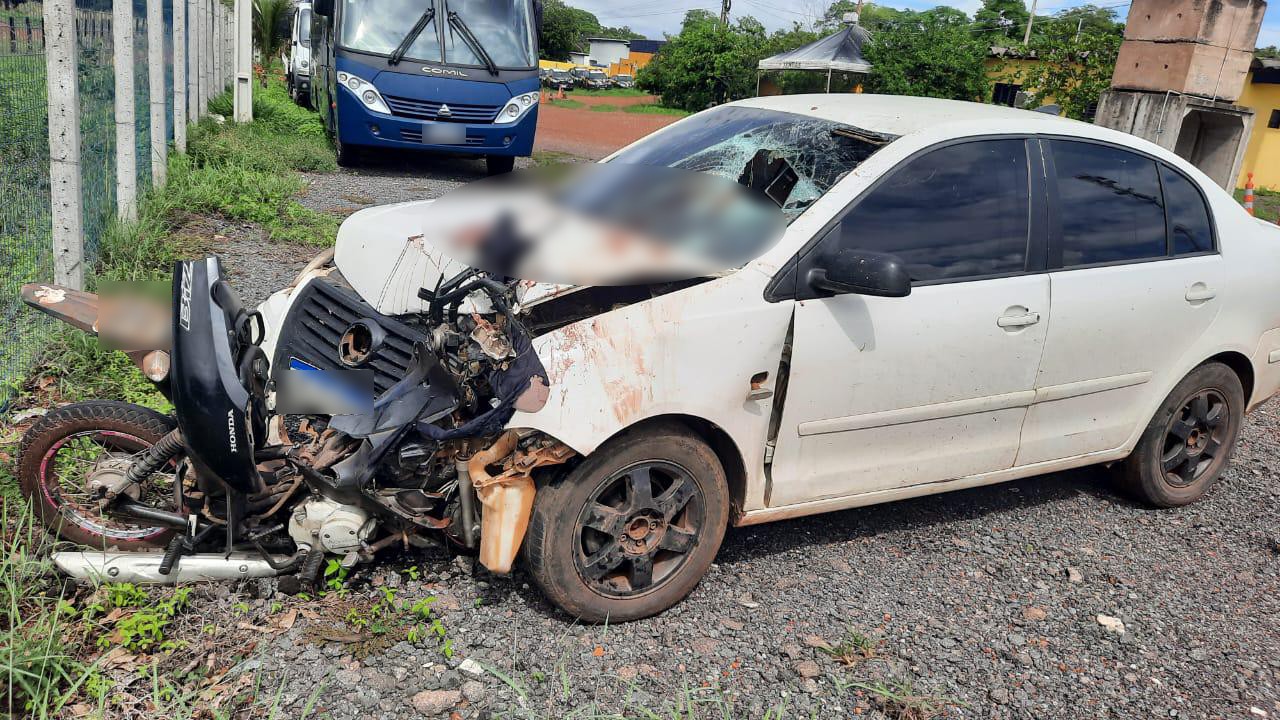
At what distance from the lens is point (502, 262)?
3164 millimetres

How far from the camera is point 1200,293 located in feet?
13.8

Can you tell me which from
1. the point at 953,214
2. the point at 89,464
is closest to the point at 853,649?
the point at 953,214

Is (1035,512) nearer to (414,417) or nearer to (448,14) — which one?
(414,417)

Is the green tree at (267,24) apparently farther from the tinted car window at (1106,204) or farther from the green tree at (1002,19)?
the green tree at (1002,19)

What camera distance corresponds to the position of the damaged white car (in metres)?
3.04

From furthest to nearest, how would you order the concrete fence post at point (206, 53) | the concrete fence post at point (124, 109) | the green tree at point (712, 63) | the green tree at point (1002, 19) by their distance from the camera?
the green tree at point (1002, 19), the green tree at point (712, 63), the concrete fence post at point (206, 53), the concrete fence post at point (124, 109)

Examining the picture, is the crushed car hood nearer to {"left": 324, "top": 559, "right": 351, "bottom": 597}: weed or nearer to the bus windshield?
{"left": 324, "top": 559, "right": 351, "bottom": 597}: weed

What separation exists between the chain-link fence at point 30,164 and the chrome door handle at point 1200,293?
17.2ft

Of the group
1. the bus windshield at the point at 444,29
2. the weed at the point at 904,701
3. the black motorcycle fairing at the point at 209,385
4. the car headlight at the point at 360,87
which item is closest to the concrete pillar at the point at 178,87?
the car headlight at the point at 360,87

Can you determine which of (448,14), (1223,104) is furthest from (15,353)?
(1223,104)

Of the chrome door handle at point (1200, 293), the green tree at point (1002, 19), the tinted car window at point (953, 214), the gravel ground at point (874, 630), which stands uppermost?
the green tree at point (1002, 19)

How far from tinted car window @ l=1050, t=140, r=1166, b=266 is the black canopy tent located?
2278 cm

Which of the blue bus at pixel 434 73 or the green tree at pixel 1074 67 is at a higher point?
the green tree at pixel 1074 67

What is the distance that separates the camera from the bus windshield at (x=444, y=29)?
432 inches
